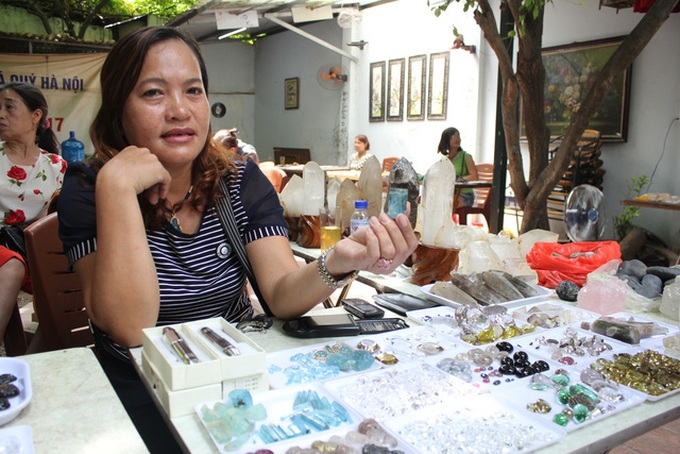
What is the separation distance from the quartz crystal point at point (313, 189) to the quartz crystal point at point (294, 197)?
2.2 inches

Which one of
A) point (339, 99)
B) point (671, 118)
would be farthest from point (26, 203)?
point (339, 99)

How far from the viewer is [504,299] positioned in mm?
1954

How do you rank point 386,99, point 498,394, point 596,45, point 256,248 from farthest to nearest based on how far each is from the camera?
point 386,99 → point 596,45 → point 256,248 → point 498,394

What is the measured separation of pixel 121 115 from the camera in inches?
67.7

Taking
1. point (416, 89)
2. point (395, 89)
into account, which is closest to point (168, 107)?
point (416, 89)

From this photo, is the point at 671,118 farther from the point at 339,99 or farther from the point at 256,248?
the point at 339,99

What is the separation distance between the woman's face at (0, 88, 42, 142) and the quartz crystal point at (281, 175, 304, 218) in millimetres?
2064

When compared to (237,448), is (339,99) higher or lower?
higher

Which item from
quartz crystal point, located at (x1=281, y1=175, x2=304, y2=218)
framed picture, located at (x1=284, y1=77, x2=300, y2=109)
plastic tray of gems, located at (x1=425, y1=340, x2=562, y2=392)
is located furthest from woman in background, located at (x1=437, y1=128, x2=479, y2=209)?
framed picture, located at (x1=284, y1=77, x2=300, y2=109)

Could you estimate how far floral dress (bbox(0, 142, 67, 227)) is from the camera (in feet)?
12.3

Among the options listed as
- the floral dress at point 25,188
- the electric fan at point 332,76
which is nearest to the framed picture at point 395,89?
the electric fan at point 332,76

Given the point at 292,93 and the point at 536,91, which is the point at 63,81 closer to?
the point at 292,93

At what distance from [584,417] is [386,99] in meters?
10.3

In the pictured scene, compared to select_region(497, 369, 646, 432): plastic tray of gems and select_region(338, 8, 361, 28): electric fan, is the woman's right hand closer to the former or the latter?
select_region(497, 369, 646, 432): plastic tray of gems
